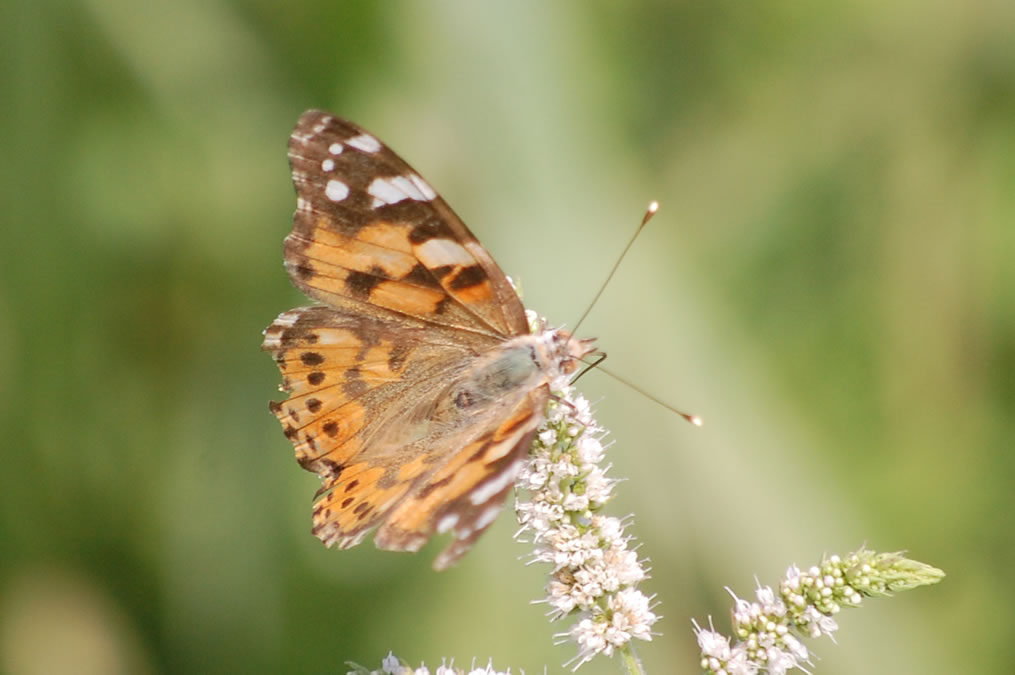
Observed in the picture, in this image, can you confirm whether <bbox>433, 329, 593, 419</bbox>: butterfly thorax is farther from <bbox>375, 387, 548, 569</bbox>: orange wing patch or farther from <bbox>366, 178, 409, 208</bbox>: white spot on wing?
<bbox>366, 178, 409, 208</bbox>: white spot on wing

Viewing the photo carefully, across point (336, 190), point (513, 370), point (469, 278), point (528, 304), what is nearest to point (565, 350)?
point (513, 370)

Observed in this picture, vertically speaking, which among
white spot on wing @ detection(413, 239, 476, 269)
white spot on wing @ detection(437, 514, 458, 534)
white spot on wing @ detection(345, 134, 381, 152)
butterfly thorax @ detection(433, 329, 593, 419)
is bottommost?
white spot on wing @ detection(437, 514, 458, 534)

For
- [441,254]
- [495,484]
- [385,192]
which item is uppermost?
[385,192]

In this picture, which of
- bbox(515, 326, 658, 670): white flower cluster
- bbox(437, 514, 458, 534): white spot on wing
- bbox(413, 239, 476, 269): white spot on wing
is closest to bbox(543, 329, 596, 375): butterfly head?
bbox(515, 326, 658, 670): white flower cluster

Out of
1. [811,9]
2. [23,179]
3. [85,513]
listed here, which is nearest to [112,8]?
[23,179]

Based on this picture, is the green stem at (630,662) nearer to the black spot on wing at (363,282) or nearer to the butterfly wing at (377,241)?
the butterfly wing at (377,241)

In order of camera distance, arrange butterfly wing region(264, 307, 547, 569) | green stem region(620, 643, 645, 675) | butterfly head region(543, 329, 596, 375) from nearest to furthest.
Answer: green stem region(620, 643, 645, 675), butterfly wing region(264, 307, 547, 569), butterfly head region(543, 329, 596, 375)

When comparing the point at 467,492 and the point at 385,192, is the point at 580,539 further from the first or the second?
the point at 385,192
